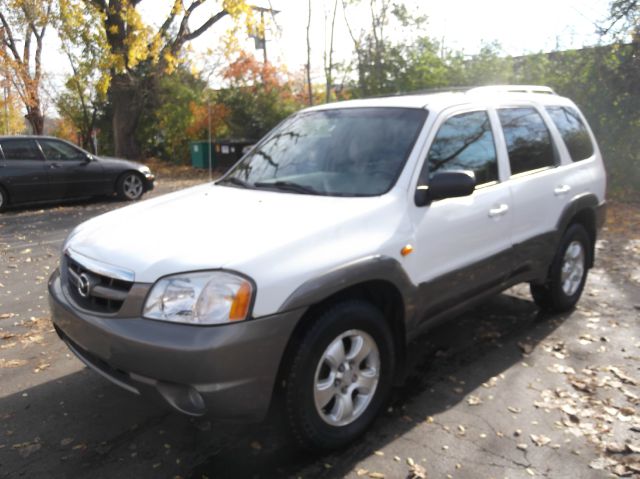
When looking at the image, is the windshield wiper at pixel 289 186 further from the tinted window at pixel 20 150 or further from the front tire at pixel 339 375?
the tinted window at pixel 20 150

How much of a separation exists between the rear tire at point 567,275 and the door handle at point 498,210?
1.09m

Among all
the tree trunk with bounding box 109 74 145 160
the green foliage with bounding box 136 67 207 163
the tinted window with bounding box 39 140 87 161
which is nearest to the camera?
the tinted window with bounding box 39 140 87 161

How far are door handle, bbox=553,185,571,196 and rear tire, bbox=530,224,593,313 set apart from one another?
0.40 meters

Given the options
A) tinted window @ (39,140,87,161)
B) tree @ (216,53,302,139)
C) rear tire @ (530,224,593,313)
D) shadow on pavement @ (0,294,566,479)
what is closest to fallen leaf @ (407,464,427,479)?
shadow on pavement @ (0,294,566,479)

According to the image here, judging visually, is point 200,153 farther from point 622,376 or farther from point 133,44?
point 622,376

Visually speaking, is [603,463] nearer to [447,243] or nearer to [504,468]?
[504,468]

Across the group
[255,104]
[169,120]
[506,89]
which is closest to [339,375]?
[506,89]

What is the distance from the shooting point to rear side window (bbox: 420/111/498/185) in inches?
146

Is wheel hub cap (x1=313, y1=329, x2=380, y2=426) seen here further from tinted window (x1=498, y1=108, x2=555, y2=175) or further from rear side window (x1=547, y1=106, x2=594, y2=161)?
rear side window (x1=547, y1=106, x2=594, y2=161)

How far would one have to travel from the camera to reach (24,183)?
11633mm

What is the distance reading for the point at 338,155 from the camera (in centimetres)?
380

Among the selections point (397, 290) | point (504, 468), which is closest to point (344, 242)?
point (397, 290)

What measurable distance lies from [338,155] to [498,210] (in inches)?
46.4

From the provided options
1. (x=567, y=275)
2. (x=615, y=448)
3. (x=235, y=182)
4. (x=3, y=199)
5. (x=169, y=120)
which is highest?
(x=169, y=120)
